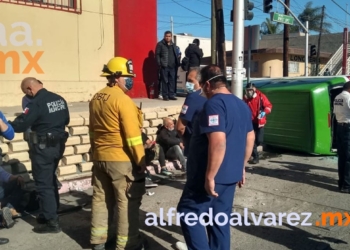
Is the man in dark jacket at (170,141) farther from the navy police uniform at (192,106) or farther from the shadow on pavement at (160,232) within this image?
the navy police uniform at (192,106)

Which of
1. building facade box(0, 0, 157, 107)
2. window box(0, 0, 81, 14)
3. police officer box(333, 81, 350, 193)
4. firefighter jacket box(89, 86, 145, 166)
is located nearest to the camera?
firefighter jacket box(89, 86, 145, 166)

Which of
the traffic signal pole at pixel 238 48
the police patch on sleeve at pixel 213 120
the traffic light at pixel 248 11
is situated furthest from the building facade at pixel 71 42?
the police patch on sleeve at pixel 213 120

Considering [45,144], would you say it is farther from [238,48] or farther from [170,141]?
[238,48]

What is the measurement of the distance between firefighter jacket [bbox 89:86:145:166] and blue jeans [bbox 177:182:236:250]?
773mm

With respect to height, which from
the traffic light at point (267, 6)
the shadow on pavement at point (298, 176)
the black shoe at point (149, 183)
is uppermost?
the traffic light at point (267, 6)

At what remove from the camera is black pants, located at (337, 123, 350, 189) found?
671cm

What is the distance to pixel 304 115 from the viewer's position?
9.30m

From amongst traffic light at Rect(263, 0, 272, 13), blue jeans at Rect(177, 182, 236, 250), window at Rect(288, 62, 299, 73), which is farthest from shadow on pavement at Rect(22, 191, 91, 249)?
window at Rect(288, 62, 299, 73)

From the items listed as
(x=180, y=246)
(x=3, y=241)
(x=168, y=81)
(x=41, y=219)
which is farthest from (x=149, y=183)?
(x=168, y=81)

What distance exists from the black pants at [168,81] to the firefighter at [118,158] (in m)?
6.73

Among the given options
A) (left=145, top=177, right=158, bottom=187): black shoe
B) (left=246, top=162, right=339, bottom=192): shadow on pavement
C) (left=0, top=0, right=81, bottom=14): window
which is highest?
(left=0, top=0, right=81, bottom=14): window

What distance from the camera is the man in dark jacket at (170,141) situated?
8.05 meters

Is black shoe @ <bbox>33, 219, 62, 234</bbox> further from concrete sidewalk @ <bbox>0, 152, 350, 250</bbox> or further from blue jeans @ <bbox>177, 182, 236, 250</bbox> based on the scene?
blue jeans @ <bbox>177, 182, 236, 250</bbox>

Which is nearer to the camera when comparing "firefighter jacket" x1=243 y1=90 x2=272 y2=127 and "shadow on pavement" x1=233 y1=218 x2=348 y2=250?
"shadow on pavement" x1=233 y1=218 x2=348 y2=250
